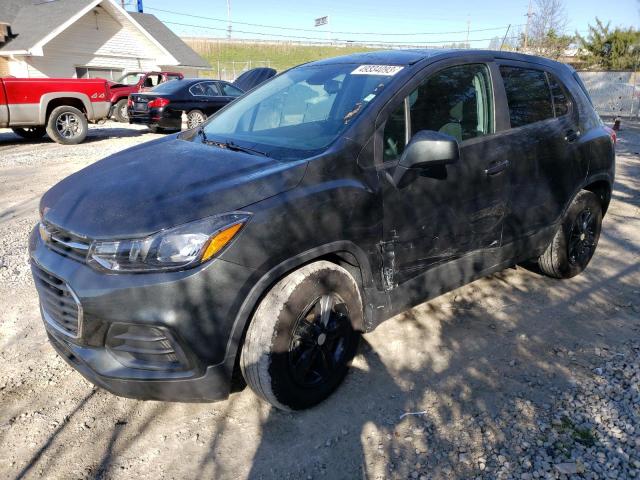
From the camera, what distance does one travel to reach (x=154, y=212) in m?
2.32

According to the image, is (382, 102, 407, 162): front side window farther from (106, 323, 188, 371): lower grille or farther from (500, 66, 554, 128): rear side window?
(106, 323, 188, 371): lower grille

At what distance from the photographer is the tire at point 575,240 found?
418 cm

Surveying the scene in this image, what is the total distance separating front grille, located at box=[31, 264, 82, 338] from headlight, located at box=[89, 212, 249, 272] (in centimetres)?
27

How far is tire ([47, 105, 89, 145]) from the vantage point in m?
12.5

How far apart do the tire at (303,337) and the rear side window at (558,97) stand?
2.41m

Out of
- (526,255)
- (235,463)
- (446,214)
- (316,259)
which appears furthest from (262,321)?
(526,255)

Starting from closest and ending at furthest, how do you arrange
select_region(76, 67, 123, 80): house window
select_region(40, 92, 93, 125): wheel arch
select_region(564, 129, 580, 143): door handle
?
1. select_region(564, 129, 580, 143): door handle
2. select_region(40, 92, 93, 125): wheel arch
3. select_region(76, 67, 123, 80): house window

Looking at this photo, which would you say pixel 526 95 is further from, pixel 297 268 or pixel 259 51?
pixel 259 51

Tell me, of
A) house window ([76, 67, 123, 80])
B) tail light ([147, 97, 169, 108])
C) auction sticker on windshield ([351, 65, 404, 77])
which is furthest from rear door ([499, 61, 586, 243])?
house window ([76, 67, 123, 80])

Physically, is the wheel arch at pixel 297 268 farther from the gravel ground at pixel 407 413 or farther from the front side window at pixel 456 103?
the front side window at pixel 456 103

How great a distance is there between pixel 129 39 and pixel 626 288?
27654mm

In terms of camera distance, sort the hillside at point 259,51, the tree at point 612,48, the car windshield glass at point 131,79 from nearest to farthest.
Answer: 1. the car windshield glass at point 131,79
2. the tree at point 612,48
3. the hillside at point 259,51

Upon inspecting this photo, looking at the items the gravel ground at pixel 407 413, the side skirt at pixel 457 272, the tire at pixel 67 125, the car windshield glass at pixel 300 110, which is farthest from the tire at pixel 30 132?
the side skirt at pixel 457 272

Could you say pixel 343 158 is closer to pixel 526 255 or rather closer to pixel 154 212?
pixel 154 212
